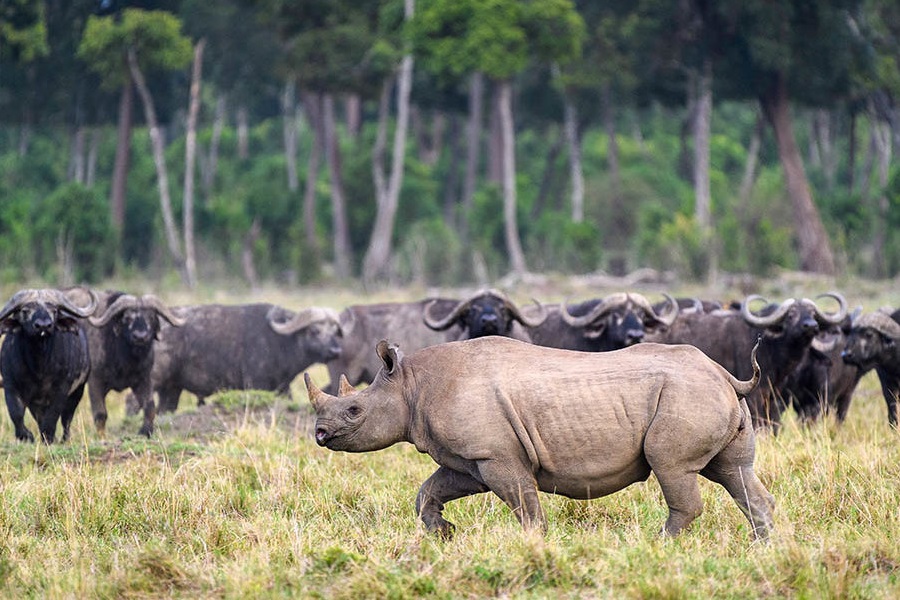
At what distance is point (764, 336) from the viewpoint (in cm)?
1232

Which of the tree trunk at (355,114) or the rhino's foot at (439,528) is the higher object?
the tree trunk at (355,114)

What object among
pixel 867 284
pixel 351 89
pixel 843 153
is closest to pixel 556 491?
pixel 867 284

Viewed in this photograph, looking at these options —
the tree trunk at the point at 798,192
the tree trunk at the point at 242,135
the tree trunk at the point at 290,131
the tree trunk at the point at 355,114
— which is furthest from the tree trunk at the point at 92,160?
the tree trunk at the point at 798,192

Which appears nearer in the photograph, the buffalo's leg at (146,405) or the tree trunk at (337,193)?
the buffalo's leg at (146,405)

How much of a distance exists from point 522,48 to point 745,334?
2200 cm

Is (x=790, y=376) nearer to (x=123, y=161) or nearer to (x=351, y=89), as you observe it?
(x=351, y=89)

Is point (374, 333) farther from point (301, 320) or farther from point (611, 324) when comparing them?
point (611, 324)

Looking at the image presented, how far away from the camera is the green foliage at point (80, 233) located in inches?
1308

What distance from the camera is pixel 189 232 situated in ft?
120

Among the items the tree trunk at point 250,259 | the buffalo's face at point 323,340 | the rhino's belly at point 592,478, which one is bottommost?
the tree trunk at point 250,259

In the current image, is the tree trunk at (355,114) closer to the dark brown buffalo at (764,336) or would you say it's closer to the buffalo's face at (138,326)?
the buffalo's face at (138,326)

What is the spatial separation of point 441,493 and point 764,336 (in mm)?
6075

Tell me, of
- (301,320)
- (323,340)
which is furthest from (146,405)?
(301,320)

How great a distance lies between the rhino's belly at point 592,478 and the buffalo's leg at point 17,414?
5940 mm
